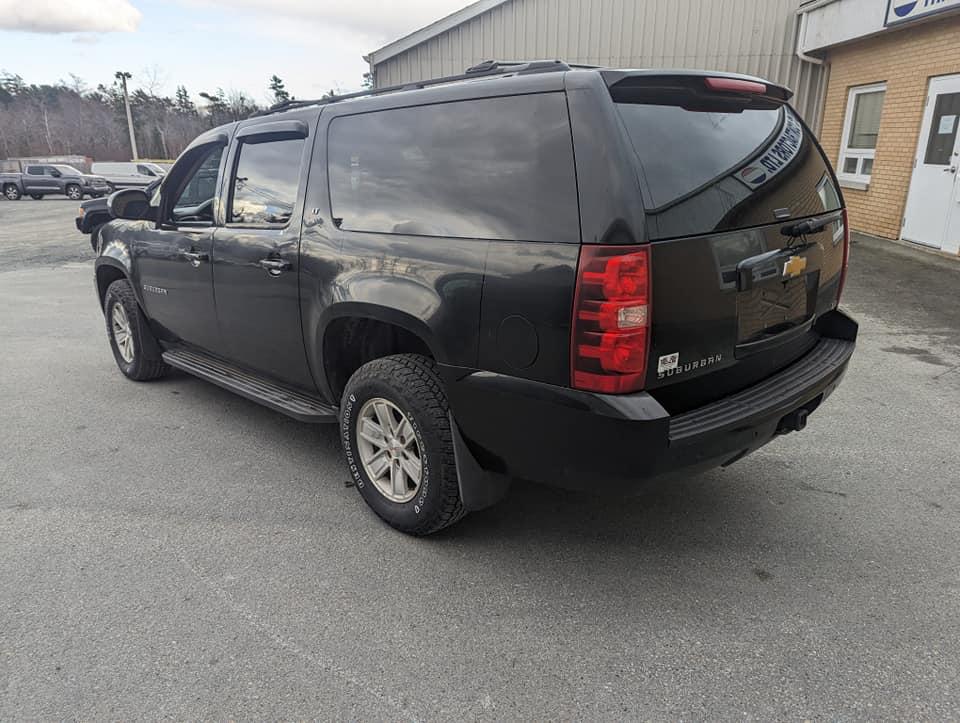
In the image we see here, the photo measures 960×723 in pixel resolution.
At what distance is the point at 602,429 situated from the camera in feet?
7.38

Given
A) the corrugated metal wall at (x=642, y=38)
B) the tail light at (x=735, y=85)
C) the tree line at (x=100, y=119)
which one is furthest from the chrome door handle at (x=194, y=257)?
the tree line at (x=100, y=119)

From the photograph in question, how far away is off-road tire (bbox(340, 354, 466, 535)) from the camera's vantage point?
109 inches

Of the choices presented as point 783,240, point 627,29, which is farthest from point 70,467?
point 627,29

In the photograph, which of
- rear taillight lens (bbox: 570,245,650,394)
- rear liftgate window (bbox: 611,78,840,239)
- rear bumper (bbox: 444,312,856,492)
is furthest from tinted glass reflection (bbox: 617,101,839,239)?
rear bumper (bbox: 444,312,856,492)

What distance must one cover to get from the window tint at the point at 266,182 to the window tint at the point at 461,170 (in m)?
0.32

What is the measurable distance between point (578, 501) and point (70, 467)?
2.85 m

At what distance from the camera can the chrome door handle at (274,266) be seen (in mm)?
3385

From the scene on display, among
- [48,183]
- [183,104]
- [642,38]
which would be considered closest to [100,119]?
[183,104]

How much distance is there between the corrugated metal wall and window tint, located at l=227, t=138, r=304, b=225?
11.8m

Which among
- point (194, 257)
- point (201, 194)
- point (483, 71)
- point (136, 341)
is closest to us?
point (483, 71)

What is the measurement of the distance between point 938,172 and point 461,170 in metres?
9.67

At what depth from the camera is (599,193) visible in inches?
87.0

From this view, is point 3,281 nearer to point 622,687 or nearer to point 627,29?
point 622,687

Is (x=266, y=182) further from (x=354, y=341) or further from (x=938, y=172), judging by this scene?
(x=938, y=172)
